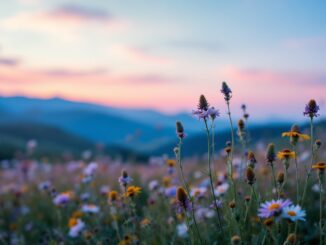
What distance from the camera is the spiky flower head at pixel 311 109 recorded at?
2.44 meters

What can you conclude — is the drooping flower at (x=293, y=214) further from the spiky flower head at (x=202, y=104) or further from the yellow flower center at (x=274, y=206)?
the spiky flower head at (x=202, y=104)

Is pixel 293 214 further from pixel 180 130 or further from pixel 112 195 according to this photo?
pixel 112 195

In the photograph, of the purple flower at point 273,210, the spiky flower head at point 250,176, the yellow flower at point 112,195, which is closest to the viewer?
the purple flower at point 273,210

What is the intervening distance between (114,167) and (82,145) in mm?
54223

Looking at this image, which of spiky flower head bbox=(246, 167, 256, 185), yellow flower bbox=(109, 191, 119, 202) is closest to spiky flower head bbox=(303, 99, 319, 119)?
spiky flower head bbox=(246, 167, 256, 185)

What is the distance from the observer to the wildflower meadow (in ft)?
7.85

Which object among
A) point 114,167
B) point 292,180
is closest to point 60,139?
point 114,167

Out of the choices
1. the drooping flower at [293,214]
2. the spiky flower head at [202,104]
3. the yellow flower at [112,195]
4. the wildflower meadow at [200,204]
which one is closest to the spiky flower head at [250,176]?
the wildflower meadow at [200,204]

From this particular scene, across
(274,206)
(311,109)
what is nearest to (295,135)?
(311,109)

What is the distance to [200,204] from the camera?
12.7ft

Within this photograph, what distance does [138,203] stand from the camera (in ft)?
19.8

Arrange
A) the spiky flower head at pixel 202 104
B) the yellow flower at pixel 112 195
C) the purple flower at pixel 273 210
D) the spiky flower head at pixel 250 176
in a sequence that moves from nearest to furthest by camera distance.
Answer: the purple flower at pixel 273 210 < the spiky flower head at pixel 250 176 < the spiky flower head at pixel 202 104 < the yellow flower at pixel 112 195

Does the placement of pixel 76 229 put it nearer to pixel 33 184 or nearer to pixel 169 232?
pixel 169 232

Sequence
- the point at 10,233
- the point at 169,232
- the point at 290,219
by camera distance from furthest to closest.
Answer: the point at 10,233 < the point at 169,232 < the point at 290,219
